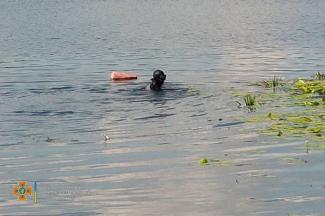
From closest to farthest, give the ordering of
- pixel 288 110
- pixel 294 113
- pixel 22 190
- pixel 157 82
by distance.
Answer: pixel 22 190 < pixel 294 113 < pixel 288 110 < pixel 157 82

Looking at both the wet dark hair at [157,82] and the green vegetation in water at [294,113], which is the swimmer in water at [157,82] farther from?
the green vegetation in water at [294,113]

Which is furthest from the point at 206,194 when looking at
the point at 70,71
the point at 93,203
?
the point at 70,71

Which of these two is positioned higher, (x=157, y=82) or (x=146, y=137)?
(x=157, y=82)

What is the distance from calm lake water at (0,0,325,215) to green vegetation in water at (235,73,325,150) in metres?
0.49

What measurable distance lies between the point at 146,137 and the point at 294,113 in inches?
171

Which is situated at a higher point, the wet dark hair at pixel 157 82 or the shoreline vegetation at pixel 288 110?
the wet dark hair at pixel 157 82

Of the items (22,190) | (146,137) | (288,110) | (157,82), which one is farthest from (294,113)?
(22,190)

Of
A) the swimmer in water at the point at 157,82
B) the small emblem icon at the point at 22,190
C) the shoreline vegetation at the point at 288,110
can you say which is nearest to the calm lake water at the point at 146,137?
the small emblem icon at the point at 22,190

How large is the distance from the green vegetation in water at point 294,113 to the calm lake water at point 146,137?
0.49 m

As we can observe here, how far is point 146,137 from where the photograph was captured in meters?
19.0

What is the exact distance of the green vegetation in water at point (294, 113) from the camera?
18.2m

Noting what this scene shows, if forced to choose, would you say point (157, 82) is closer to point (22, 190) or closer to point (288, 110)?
point (288, 110)

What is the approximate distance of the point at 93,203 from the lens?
42.0 feet

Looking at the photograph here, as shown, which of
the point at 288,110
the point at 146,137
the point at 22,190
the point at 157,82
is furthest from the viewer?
the point at 157,82
